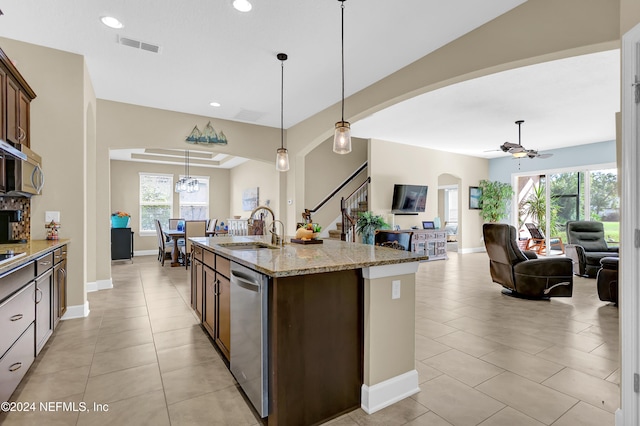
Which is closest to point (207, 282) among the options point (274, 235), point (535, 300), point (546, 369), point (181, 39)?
point (274, 235)

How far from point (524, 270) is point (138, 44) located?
18.5 ft

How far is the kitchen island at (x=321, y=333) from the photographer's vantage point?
5.72ft

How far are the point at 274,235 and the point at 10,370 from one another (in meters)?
1.99

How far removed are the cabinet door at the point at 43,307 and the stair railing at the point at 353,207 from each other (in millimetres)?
5718

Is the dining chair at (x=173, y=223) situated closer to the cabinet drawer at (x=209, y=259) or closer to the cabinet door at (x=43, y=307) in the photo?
the cabinet door at (x=43, y=307)

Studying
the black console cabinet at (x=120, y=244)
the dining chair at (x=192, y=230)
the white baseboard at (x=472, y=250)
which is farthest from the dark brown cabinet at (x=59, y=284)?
the white baseboard at (x=472, y=250)

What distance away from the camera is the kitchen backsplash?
319cm

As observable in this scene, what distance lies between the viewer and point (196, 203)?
10328 mm

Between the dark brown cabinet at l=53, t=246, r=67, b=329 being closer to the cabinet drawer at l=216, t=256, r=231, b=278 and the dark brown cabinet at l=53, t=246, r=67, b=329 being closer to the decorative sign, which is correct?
the cabinet drawer at l=216, t=256, r=231, b=278

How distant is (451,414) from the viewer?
Result: 193 centimetres

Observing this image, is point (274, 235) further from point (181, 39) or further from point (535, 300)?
point (535, 300)

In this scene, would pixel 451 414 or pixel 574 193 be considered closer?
pixel 451 414

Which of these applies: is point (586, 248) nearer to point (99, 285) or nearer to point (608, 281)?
point (608, 281)

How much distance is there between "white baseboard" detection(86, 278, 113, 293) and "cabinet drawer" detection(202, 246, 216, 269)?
9.92 ft
